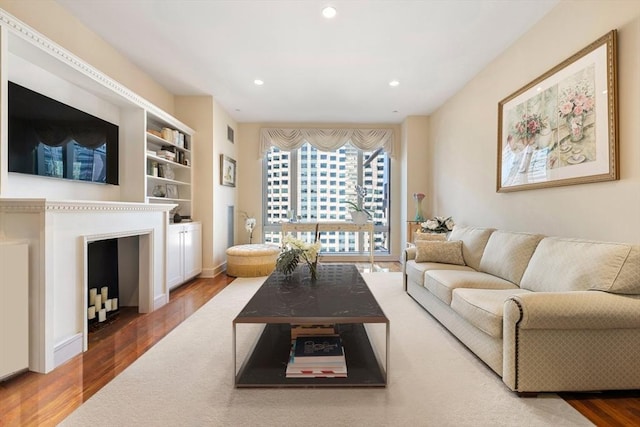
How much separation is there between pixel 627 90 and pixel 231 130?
5022 millimetres

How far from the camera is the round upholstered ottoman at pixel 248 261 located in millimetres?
4414

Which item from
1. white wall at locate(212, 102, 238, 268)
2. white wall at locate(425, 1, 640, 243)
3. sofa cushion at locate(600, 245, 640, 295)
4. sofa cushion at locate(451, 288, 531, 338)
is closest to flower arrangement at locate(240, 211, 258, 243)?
white wall at locate(212, 102, 238, 268)

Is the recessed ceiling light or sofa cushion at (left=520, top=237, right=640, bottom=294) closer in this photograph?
sofa cushion at (left=520, top=237, right=640, bottom=294)

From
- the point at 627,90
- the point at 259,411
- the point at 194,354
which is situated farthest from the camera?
the point at 194,354

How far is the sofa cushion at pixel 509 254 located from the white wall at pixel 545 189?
0.90ft

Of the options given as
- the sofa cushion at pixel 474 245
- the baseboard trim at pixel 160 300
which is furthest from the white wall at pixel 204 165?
the sofa cushion at pixel 474 245

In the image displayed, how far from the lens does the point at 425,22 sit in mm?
2641

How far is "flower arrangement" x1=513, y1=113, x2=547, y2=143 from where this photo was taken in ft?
8.59

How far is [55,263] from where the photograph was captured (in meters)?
1.92

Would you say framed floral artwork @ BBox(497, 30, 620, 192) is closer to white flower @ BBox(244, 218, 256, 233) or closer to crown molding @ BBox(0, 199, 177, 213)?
crown molding @ BBox(0, 199, 177, 213)

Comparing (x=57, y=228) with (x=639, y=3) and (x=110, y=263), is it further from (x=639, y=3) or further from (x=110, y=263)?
(x=639, y=3)

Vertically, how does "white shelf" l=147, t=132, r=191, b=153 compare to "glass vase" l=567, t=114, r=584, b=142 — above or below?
above

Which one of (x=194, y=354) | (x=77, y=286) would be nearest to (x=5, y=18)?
(x=77, y=286)

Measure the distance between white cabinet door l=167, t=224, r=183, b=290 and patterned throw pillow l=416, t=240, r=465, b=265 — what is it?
2918 millimetres
